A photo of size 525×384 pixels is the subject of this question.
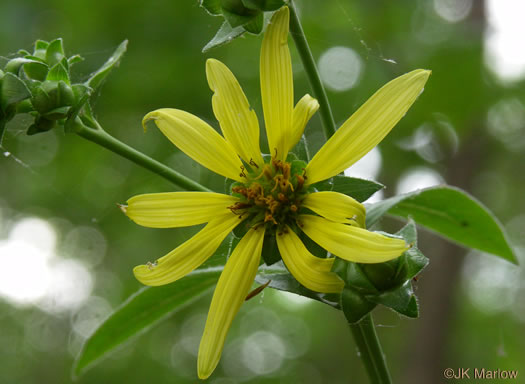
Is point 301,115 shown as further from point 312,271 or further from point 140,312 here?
point 140,312

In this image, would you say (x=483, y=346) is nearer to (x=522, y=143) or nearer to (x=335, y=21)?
(x=522, y=143)

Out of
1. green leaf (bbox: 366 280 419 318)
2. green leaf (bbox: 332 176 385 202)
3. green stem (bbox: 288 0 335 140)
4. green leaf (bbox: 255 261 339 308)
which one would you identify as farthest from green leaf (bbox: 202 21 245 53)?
green leaf (bbox: 366 280 419 318)

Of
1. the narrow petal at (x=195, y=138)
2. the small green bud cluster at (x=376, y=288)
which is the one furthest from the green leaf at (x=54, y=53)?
the small green bud cluster at (x=376, y=288)

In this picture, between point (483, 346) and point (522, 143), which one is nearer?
point (522, 143)

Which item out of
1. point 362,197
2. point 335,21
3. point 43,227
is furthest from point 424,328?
point 362,197

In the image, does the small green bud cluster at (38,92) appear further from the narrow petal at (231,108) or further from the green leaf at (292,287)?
the green leaf at (292,287)

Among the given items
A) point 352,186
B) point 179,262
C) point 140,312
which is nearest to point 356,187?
point 352,186
